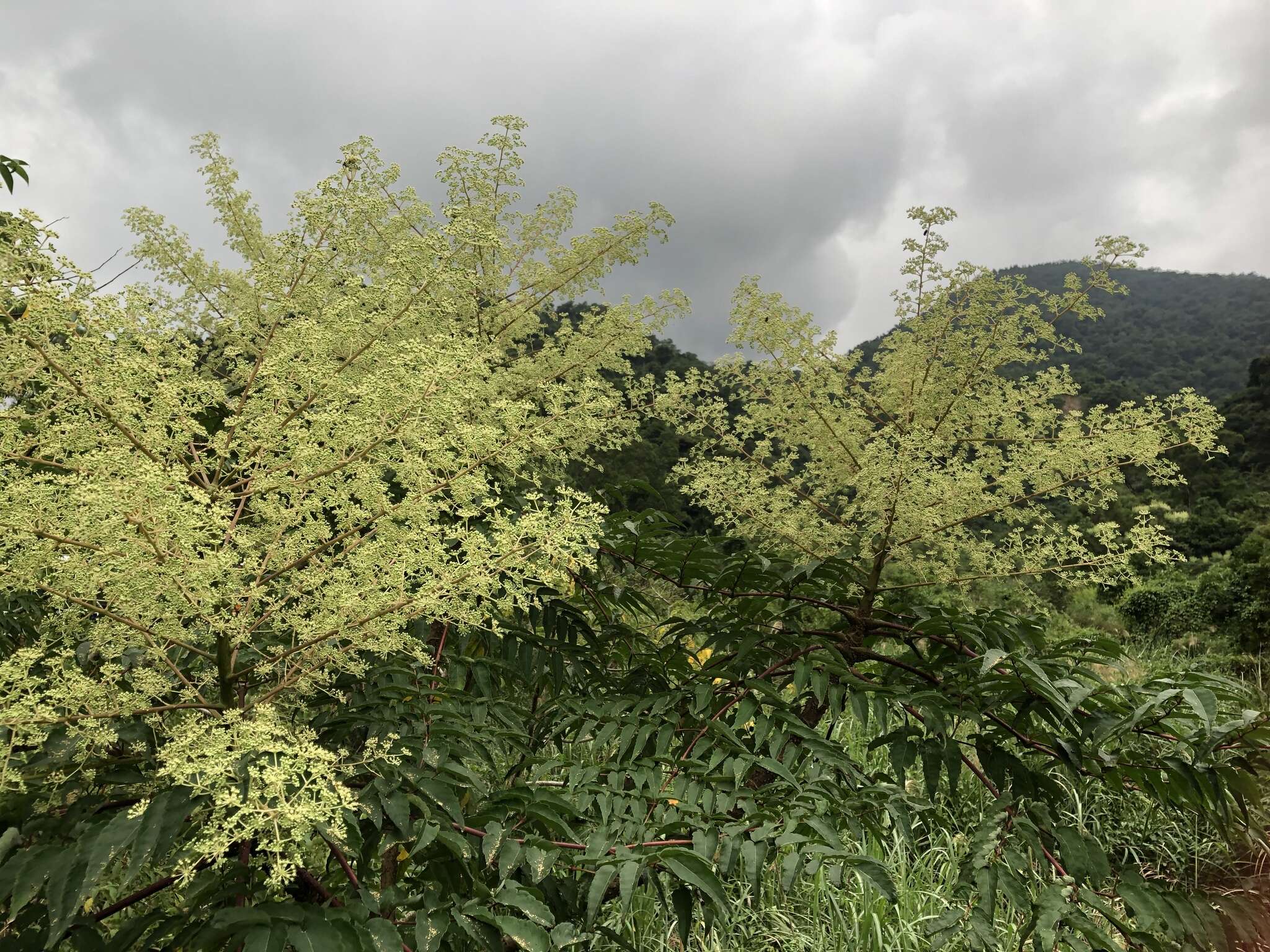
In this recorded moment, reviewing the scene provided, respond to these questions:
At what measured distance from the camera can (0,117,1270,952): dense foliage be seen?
172 cm

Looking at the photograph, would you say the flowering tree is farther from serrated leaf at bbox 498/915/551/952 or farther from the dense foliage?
serrated leaf at bbox 498/915/551/952

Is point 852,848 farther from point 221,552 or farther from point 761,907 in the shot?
point 761,907

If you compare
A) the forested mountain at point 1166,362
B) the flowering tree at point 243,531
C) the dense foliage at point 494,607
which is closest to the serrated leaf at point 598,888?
the dense foliage at point 494,607

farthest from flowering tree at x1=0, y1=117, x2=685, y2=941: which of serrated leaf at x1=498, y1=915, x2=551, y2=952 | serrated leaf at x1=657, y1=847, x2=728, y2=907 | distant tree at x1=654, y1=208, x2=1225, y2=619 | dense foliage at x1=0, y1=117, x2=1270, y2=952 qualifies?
distant tree at x1=654, y1=208, x2=1225, y2=619

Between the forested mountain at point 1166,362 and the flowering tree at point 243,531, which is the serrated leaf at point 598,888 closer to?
the flowering tree at point 243,531

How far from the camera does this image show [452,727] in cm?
228

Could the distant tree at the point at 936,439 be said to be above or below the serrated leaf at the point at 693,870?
above

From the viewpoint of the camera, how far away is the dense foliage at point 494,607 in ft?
5.65

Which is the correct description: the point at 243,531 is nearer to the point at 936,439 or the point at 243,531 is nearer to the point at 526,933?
the point at 526,933

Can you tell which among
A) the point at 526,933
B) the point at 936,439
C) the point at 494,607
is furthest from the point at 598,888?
the point at 936,439

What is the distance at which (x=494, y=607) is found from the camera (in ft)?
7.17

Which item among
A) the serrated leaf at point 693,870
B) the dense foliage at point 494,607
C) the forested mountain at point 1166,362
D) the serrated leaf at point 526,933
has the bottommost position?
the serrated leaf at point 526,933

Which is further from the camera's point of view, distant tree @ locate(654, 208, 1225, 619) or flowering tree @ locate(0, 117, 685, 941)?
distant tree @ locate(654, 208, 1225, 619)

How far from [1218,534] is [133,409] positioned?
1248 inches
